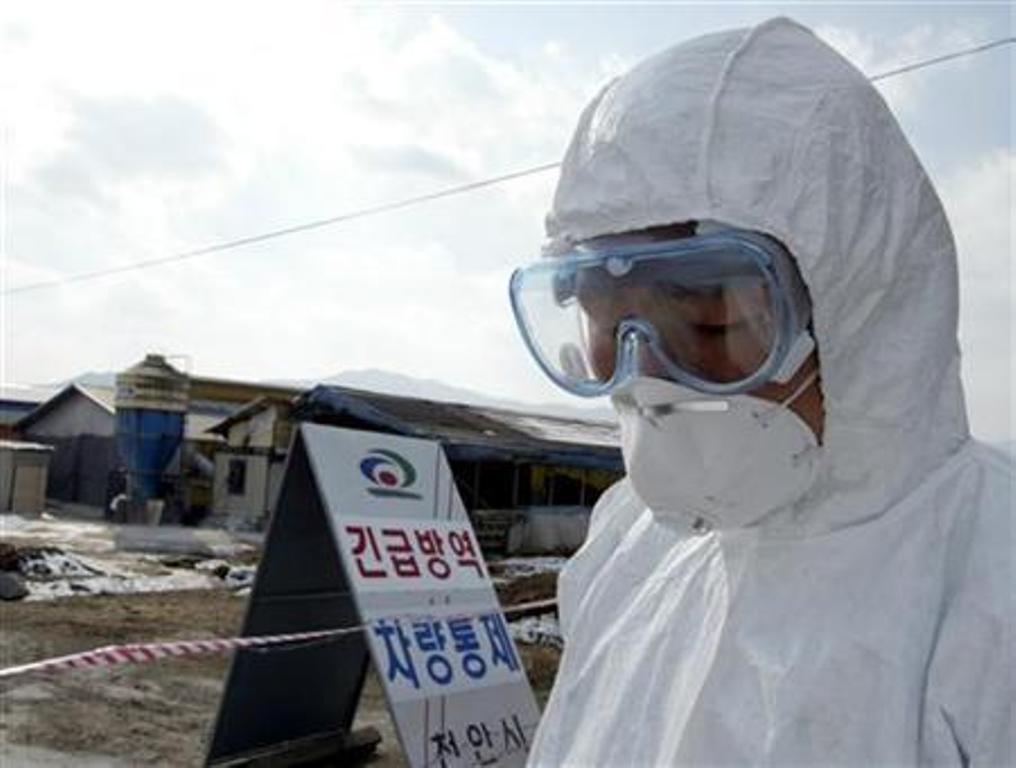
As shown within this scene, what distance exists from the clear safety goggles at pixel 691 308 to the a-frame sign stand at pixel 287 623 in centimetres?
360

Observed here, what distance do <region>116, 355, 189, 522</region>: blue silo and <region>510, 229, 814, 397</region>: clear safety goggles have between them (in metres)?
25.0

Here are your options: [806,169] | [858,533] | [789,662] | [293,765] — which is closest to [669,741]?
[789,662]

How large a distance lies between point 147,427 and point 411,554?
70.3 feet

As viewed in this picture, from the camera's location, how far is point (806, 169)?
127cm

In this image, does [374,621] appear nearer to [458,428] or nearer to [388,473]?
[388,473]

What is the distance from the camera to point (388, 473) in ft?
17.4

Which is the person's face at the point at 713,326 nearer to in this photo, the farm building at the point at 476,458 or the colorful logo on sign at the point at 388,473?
the colorful logo on sign at the point at 388,473

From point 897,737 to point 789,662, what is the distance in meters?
0.14

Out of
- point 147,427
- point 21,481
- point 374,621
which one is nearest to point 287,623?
point 374,621

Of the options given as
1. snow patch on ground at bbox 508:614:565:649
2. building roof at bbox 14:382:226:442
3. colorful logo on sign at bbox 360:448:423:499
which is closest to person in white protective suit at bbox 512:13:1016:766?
colorful logo on sign at bbox 360:448:423:499

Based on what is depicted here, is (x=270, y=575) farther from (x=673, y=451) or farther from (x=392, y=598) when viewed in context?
(x=673, y=451)

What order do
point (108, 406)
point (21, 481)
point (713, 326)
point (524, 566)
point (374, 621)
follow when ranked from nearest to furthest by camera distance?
point (713, 326) → point (374, 621) → point (524, 566) → point (21, 481) → point (108, 406)

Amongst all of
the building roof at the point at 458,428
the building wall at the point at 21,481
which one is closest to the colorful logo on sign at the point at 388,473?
the building roof at the point at 458,428

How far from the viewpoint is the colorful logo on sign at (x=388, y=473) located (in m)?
5.21
